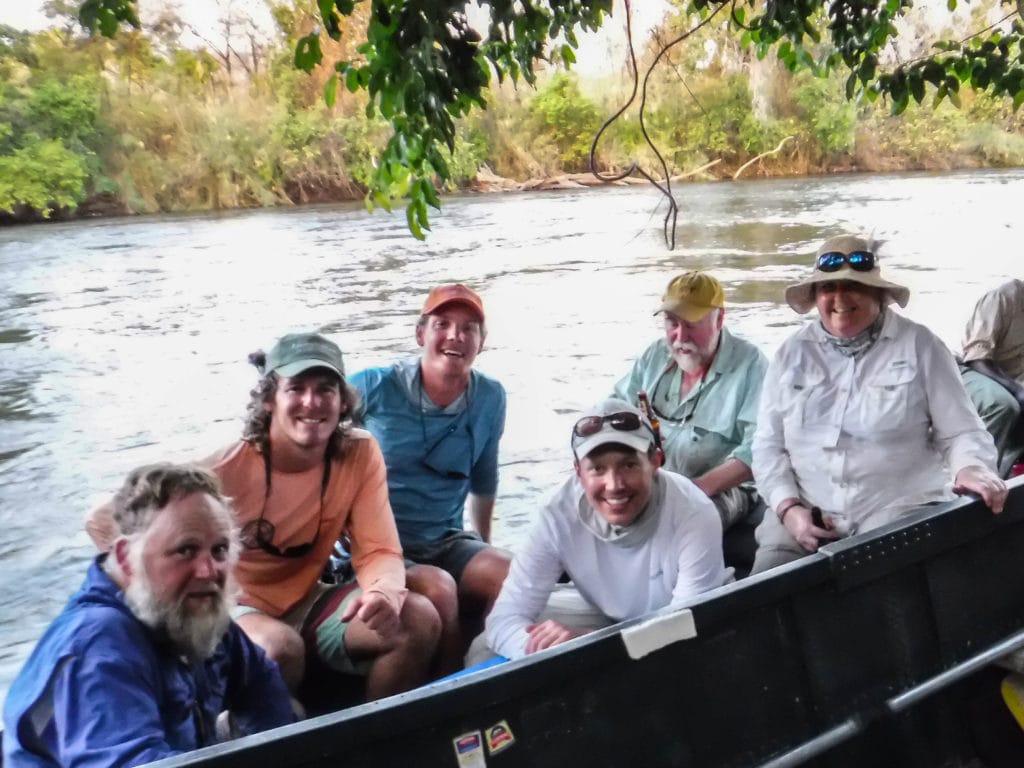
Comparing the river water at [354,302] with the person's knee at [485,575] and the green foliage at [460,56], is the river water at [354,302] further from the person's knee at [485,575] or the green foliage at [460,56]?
the person's knee at [485,575]

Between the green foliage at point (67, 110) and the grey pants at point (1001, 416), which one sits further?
the green foliage at point (67, 110)

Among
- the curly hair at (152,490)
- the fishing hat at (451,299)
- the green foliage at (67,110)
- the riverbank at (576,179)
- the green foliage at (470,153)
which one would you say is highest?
the green foliage at (67,110)

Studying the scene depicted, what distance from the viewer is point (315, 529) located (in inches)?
90.3

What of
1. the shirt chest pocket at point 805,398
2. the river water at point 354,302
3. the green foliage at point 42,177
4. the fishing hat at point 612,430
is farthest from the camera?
the green foliage at point 42,177

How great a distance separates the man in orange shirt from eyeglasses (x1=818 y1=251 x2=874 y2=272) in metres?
1.15

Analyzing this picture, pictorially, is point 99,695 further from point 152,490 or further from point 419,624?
point 419,624

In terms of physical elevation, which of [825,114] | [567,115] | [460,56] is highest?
[567,115]

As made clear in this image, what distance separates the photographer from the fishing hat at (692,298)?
2727mm

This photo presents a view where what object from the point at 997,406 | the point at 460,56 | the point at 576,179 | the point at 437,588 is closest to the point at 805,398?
the point at 437,588

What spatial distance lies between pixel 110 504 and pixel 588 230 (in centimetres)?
1508

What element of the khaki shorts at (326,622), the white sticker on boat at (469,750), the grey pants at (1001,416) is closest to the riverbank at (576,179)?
the grey pants at (1001,416)

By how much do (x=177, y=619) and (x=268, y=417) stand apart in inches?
28.7

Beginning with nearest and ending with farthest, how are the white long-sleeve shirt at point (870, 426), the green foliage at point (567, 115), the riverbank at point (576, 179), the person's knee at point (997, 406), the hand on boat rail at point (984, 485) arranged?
1. the hand on boat rail at point (984, 485)
2. the white long-sleeve shirt at point (870, 426)
3. the person's knee at point (997, 406)
4. the riverbank at point (576, 179)
5. the green foliage at point (567, 115)

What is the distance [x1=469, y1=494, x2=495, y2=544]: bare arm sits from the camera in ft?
9.48
